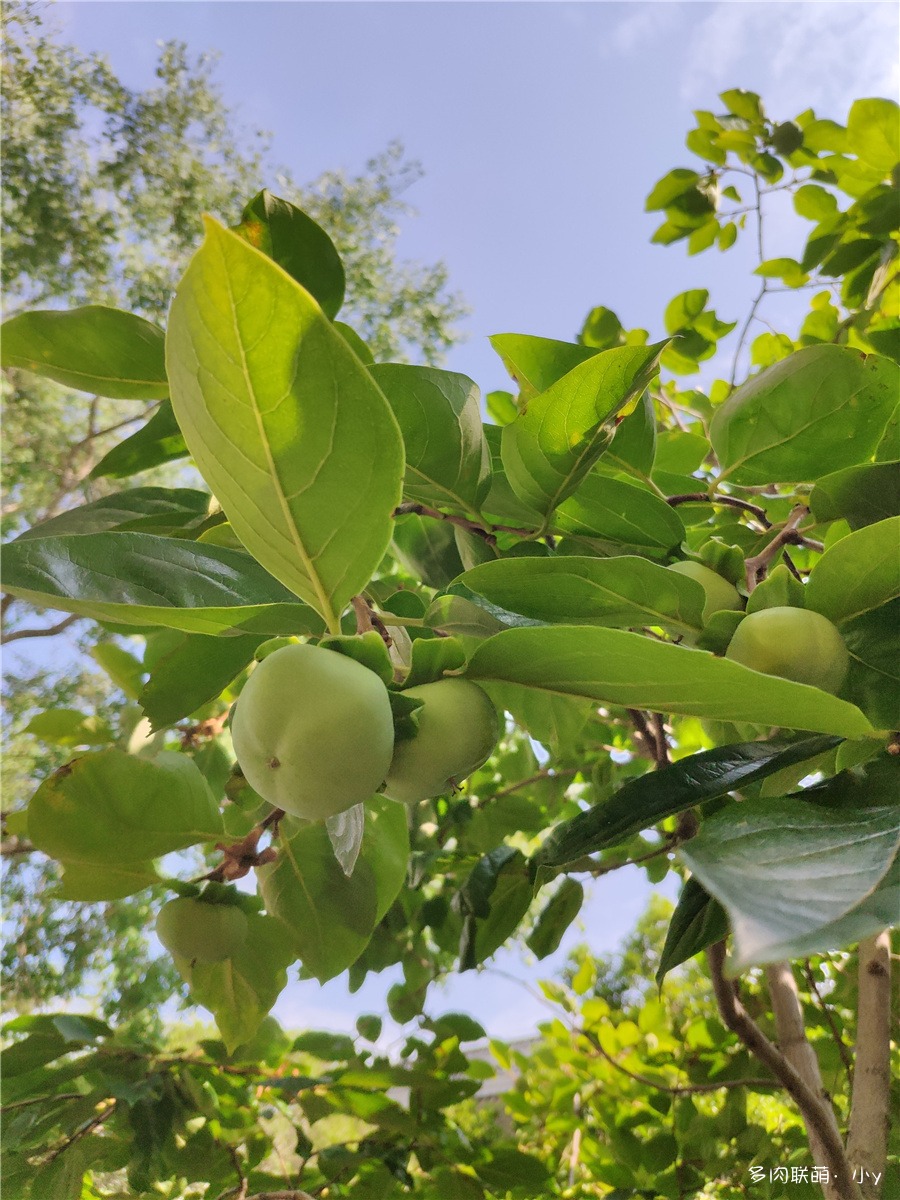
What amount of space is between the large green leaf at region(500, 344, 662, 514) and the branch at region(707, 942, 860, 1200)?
1.23 ft

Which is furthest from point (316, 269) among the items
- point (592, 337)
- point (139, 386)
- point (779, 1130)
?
point (779, 1130)

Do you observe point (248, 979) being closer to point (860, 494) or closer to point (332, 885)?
point (332, 885)

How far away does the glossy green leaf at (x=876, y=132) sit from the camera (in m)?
1.07

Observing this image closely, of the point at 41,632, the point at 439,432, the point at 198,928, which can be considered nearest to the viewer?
the point at 439,432

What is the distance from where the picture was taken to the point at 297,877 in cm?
59

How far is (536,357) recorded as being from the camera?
53cm

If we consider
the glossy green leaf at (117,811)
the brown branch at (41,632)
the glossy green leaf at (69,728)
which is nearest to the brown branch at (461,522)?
the glossy green leaf at (117,811)

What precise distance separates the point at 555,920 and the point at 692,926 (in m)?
0.52

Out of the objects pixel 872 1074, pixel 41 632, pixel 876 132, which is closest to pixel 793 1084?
pixel 872 1074

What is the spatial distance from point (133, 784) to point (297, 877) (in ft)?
0.48

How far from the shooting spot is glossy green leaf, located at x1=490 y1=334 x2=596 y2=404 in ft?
1.71

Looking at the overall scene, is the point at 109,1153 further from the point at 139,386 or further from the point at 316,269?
the point at 316,269

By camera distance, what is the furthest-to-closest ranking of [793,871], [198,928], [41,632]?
[41,632]
[198,928]
[793,871]

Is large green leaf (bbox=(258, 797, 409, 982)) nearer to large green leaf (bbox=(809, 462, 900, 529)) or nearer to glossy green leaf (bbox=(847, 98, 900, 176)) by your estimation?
large green leaf (bbox=(809, 462, 900, 529))
